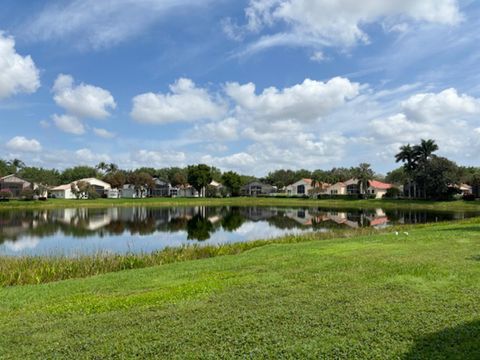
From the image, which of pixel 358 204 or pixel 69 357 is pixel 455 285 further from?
pixel 358 204

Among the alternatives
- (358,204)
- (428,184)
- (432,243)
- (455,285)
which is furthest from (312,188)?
(455,285)

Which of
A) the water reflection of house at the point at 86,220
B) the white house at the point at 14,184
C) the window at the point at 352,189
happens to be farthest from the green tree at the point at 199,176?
the water reflection of house at the point at 86,220

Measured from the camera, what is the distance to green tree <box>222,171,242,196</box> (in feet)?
369

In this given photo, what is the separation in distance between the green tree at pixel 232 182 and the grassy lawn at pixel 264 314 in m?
101

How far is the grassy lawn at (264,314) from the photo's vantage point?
19.4 feet

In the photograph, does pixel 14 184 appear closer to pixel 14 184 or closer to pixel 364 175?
pixel 14 184

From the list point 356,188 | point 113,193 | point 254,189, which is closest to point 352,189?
point 356,188

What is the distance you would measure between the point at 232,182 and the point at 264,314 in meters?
105

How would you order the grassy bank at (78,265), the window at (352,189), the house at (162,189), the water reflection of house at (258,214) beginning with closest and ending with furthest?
the grassy bank at (78,265) → the water reflection of house at (258,214) → the window at (352,189) → the house at (162,189)

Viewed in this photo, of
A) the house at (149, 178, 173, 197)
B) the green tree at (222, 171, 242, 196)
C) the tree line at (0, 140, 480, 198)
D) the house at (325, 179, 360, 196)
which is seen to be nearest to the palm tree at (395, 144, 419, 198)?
the tree line at (0, 140, 480, 198)

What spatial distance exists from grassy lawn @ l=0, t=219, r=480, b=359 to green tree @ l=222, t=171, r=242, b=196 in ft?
330

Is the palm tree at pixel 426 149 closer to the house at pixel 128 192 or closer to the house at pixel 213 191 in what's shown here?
the house at pixel 213 191

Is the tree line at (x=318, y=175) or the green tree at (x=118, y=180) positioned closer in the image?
the tree line at (x=318, y=175)

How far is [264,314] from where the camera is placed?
7.28 m
